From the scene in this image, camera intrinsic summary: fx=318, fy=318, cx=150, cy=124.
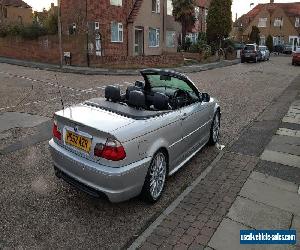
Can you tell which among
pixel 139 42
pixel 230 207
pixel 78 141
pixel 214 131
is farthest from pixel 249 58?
pixel 78 141

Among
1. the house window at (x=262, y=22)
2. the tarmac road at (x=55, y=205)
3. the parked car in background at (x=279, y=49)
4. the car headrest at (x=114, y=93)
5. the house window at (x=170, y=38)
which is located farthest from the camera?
the house window at (x=262, y=22)

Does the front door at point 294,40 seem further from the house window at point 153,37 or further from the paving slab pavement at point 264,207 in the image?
the paving slab pavement at point 264,207

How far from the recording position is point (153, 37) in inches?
1194

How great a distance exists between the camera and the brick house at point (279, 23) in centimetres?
5794

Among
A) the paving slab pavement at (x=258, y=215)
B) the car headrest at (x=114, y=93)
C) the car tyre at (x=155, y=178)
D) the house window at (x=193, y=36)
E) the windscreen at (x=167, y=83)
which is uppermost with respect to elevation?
the house window at (x=193, y=36)

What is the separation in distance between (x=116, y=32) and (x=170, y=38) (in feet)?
30.5

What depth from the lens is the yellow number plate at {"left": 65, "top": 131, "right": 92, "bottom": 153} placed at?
4.16m

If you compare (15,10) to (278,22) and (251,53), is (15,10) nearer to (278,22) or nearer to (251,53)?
(251,53)

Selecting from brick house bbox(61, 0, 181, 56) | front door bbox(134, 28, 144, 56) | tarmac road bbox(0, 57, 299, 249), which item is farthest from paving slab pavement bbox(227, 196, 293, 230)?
front door bbox(134, 28, 144, 56)

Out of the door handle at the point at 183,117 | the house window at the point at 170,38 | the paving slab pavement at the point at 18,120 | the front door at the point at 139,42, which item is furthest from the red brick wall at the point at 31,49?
the door handle at the point at 183,117

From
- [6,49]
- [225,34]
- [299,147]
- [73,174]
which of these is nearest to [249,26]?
[225,34]

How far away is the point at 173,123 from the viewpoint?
495cm

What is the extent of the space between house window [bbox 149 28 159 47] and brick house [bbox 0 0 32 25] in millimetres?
25296

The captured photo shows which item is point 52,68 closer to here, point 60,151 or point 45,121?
point 45,121
